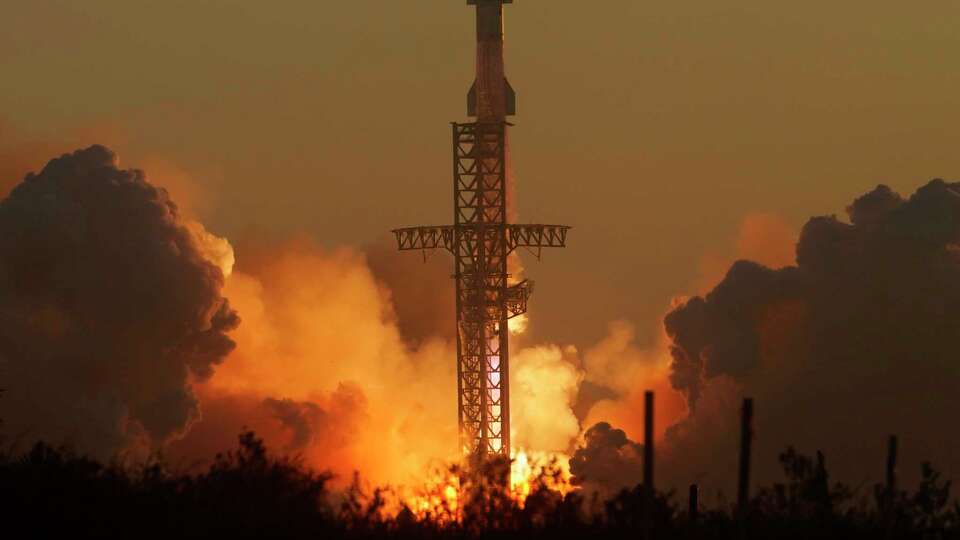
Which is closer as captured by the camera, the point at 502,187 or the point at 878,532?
the point at 878,532

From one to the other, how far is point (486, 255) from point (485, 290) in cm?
212

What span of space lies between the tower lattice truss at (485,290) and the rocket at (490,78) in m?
1.40

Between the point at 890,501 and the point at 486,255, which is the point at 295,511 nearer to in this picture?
the point at 890,501

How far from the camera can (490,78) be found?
13875 cm

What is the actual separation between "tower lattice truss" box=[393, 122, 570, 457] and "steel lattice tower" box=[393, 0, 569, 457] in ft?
0.18

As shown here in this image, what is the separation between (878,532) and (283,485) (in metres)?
12.8

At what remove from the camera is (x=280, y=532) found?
49969mm

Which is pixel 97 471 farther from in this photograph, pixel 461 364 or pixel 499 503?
pixel 461 364

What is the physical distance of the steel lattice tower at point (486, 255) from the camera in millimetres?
137625

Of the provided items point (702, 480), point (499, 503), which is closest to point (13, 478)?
point (499, 503)

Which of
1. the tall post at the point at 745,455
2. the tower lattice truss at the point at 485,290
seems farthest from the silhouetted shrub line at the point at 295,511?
the tower lattice truss at the point at 485,290

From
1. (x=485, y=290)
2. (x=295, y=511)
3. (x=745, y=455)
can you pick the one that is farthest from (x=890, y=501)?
(x=485, y=290)

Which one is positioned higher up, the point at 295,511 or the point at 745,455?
the point at 745,455

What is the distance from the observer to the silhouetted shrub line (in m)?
49.3
